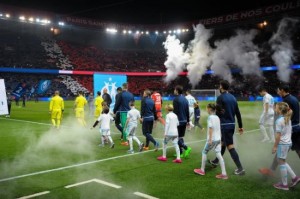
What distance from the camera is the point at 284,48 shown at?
49.3 metres

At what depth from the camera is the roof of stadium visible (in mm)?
48072

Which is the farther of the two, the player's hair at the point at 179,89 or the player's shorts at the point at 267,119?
the player's shorts at the point at 267,119

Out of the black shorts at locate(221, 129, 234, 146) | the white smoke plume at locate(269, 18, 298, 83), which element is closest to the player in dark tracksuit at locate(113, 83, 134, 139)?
the black shorts at locate(221, 129, 234, 146)

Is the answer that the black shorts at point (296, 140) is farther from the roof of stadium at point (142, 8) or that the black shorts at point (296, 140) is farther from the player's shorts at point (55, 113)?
the roof of stadium at point (142, 8)

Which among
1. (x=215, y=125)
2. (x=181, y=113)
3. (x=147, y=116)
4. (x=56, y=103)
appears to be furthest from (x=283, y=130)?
(x=56, y=103)

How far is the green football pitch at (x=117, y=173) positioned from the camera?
6.38m

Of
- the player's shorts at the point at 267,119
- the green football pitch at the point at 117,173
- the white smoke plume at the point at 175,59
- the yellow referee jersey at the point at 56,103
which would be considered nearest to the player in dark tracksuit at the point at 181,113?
the green football pitch at the point at 117,173

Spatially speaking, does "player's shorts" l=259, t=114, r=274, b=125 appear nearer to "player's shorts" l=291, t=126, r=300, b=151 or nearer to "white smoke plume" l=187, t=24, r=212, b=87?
"player's shorts" l=291, t=126, r=300, b=151

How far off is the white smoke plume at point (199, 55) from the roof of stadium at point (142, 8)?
10.4 feet

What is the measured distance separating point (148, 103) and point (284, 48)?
44.9 metres

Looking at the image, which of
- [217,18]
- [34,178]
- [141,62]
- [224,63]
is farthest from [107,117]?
[141,62]

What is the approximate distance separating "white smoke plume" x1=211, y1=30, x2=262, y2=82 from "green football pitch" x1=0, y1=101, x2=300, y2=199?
3825cm

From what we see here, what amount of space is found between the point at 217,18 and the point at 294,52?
1425 cm

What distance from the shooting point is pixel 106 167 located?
331 inches
